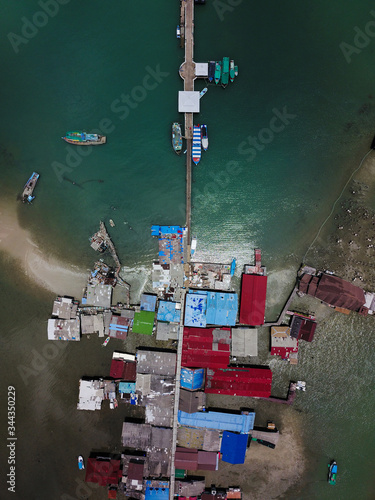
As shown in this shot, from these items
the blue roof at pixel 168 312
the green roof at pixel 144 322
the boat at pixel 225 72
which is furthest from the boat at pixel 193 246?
the boat at pixel 225 72

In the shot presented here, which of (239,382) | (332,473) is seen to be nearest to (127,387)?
(239,382)

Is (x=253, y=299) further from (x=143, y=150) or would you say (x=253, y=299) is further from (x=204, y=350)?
(x=143, y=150)

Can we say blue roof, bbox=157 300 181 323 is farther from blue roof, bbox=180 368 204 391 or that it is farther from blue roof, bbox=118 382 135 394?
blue roof, bbox=118 382 135 394

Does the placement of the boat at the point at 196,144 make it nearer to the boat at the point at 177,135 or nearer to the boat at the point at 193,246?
the boat at the point at 177,135

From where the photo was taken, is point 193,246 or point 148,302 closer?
point 148,302

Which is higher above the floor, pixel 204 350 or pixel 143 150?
pixel 143 150

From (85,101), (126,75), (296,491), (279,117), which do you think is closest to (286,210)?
(279,117)

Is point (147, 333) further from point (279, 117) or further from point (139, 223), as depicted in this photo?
point (279, 117)
